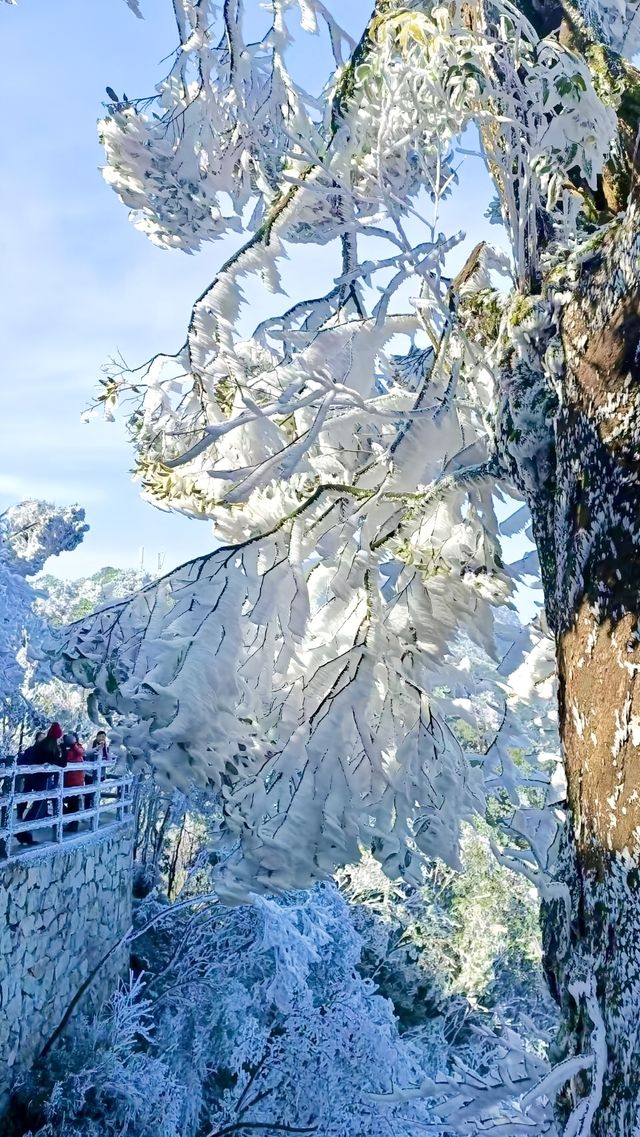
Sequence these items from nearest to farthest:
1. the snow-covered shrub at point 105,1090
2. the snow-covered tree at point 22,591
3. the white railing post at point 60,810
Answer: the snow-covered shrub at point 105,1090, the white railing post at point 60,810, the snow-covered tree at point 22,591

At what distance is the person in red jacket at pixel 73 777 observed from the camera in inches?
391

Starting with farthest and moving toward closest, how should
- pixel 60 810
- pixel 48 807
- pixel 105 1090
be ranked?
pixel 48 807, pixel 60 810, pixel 105 1090

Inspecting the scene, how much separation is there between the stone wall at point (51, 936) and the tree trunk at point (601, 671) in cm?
691

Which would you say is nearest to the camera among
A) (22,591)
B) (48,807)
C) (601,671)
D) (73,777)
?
(601,671)

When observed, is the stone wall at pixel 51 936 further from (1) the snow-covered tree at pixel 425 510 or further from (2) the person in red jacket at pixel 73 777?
(1) the snow-covered tree at pixel 425 510

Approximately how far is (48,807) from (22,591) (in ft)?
35.3

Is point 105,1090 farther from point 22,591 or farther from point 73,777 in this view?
point 22,591

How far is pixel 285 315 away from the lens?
4305 millimetres

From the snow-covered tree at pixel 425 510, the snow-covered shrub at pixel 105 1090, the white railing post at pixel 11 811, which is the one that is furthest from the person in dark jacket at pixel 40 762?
the snow-covered tree at pixel 425 510

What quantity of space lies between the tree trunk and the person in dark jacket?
23.4 feet

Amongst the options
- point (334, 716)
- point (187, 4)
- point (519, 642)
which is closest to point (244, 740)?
point (334, 716)

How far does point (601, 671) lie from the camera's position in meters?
2.33

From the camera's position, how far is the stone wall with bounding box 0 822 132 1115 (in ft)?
27.2

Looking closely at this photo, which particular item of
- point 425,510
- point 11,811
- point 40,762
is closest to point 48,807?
point 40,762
